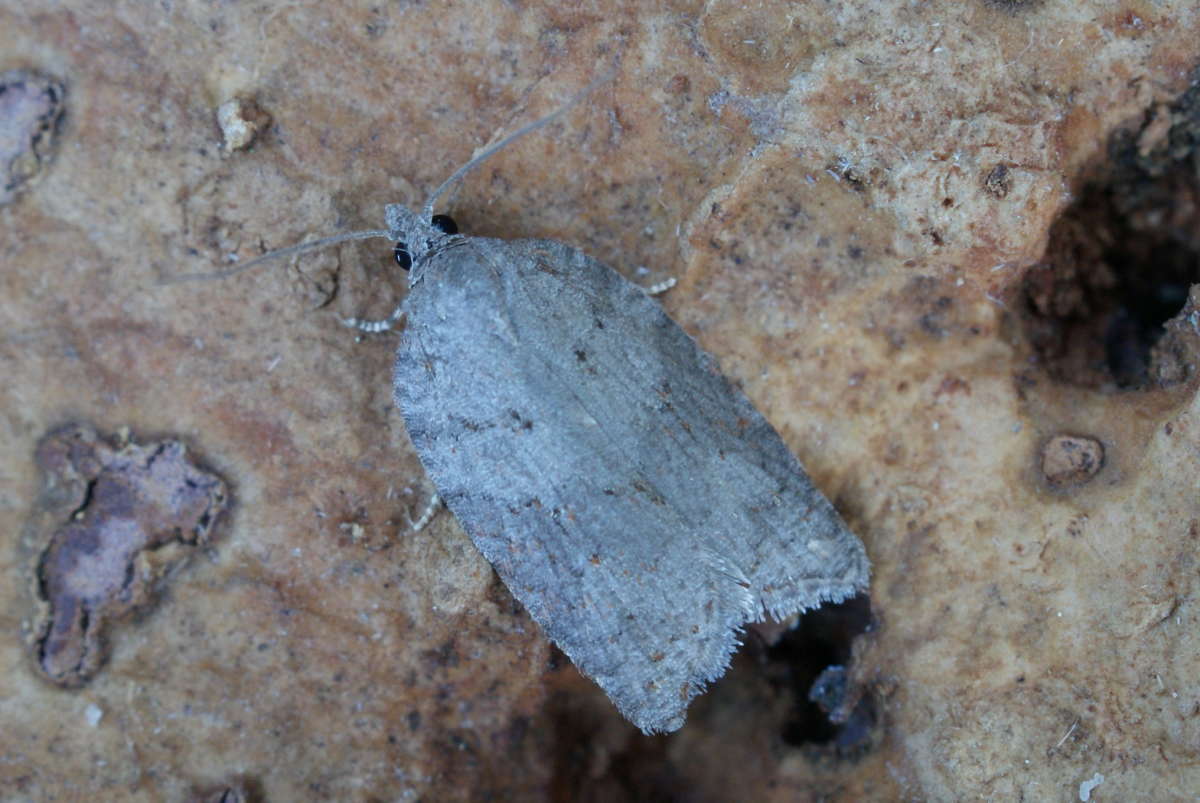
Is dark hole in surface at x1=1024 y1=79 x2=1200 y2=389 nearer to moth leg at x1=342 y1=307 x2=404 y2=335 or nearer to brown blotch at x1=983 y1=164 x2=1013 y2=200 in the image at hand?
brown blotch at x1=983 y1=164 x2=1013 y2=200

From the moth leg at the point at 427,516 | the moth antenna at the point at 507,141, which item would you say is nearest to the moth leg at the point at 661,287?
the moth antenna at the point at 507,141

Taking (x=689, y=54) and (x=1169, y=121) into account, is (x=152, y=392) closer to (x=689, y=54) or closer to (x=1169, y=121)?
(x=689, y=54)

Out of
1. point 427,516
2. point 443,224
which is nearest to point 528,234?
point 443,224

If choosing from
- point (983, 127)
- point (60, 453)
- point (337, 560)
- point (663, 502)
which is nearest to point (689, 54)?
point (983, 127)

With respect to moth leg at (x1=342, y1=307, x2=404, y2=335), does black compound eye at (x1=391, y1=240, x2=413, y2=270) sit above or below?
above

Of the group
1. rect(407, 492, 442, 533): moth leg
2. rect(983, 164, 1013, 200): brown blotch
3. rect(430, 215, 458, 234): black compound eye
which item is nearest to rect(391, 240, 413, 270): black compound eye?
rect(430, 215, 458, 234): black compound eye

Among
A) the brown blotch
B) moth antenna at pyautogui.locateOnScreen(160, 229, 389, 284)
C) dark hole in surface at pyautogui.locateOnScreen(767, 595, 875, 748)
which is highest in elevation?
the brown blotch

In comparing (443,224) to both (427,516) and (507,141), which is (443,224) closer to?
(507,141)
